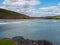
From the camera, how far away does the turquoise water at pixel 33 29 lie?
469cm

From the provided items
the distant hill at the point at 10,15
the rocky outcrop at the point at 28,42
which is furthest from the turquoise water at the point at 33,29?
the rocky outcrop at the point at 28,42

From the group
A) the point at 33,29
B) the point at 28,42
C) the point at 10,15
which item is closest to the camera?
the point at 28,42

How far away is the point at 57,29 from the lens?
4691 mm

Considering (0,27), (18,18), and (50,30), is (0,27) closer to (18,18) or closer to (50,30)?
(18,18)

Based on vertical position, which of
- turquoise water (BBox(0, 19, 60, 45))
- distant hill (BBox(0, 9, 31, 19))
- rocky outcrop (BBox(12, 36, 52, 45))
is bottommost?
rocky outcrop (BBox(12, 36, 52, 45))

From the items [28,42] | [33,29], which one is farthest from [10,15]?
[28,42]

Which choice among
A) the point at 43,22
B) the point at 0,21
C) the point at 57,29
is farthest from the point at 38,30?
the point at 0,21

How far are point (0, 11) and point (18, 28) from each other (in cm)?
85

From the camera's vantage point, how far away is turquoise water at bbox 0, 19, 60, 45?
15.4 ft

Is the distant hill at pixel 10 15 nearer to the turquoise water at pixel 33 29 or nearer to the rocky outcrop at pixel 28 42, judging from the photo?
the turquoise water at pixel 33 29

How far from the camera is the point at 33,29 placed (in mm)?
4707

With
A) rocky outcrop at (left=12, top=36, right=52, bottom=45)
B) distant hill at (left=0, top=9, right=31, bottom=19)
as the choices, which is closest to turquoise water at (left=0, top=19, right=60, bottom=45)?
distant hill at (left=0, top=9, right=31, bottom=19)

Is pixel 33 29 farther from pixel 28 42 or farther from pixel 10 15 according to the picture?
pixel 10 15

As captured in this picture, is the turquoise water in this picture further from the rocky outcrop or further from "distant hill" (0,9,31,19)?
the rocky outcrop
